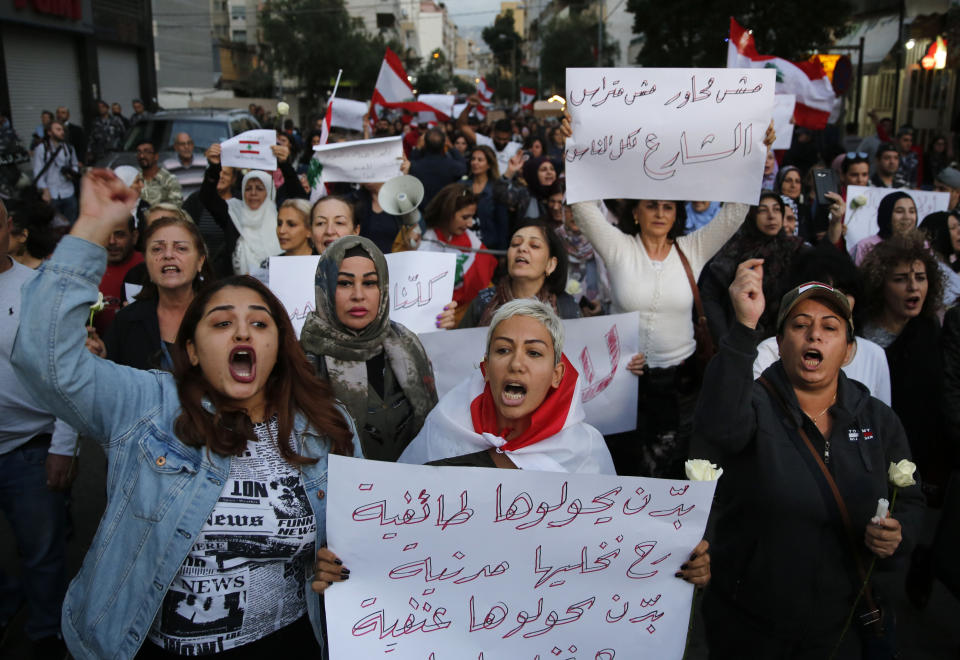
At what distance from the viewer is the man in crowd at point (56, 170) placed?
1295 centimetres

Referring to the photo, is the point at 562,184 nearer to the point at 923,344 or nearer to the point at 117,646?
A: the point at 923,344

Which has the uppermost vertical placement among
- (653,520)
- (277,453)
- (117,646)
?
(277,453)

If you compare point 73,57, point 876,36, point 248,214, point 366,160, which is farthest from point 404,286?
point 73,57

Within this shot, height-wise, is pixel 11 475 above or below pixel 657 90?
below

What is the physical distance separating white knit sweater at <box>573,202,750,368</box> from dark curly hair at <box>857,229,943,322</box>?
2.61ft

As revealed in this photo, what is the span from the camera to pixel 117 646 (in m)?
2.12

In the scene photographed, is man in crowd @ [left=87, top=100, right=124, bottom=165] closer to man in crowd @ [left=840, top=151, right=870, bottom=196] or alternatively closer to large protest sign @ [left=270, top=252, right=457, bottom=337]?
large protest sign @ [left=270, top=252, right=457, bottom=337]

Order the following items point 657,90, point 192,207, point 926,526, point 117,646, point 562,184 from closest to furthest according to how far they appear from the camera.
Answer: point 117,646 → point 657,90 → point 926,526 → point 192,207 → point 562,184

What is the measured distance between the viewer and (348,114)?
8.66 metres

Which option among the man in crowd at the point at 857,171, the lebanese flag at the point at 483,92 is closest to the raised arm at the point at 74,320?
the man in crowd at the point at 857,171

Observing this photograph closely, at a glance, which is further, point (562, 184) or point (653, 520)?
point (562, 184)

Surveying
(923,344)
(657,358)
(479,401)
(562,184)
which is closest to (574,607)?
(479,401)

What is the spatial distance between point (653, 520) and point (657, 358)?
78.2 inches

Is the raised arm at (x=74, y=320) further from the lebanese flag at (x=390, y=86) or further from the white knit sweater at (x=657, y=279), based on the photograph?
the lebanese flag at (x=390, y=86)
